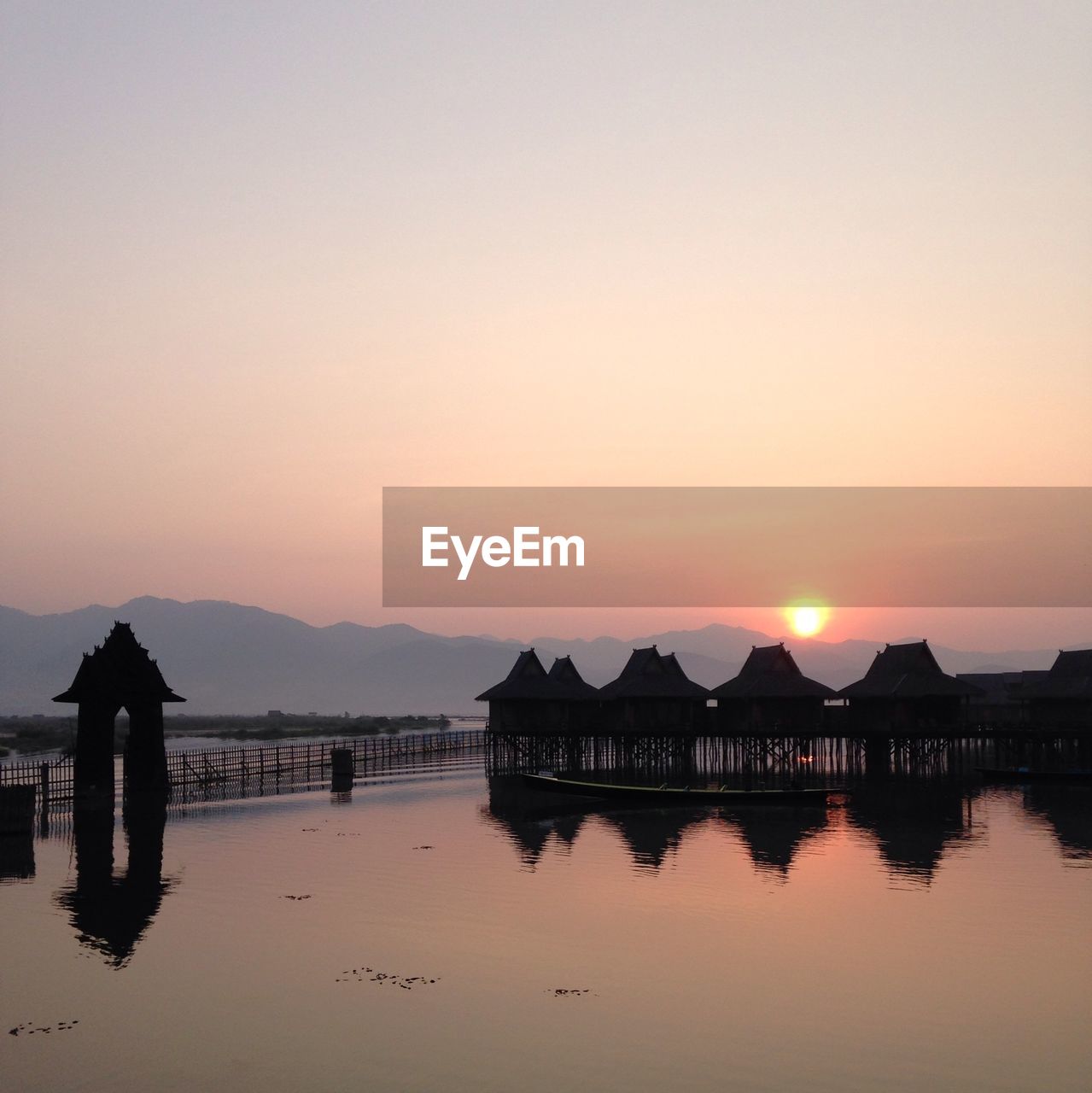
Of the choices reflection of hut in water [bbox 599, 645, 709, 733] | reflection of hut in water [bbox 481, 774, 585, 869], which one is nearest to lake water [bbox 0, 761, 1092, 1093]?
reflection of hut in water [bbox 481, 774, 585, 869]

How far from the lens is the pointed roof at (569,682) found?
78375mm

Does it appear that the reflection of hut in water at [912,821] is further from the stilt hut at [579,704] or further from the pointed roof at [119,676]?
the pointed roof at [119,676]

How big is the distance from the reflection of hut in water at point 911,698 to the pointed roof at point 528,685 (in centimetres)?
1901

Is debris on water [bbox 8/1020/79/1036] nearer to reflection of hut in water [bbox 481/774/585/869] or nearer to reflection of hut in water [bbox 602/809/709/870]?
reflection of hut in water [bbox 481/774/585/869]

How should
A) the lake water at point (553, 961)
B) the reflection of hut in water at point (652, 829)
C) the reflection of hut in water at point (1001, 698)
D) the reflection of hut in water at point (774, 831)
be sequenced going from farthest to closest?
1. the reflection of hut in water at point (1001, 698)
2. the reflection of hut in water at point (652, 829)
3. the reflection of hut in water at point (774, 831)
4. the lake water at point (553, 961)

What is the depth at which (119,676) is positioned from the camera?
5700 cm

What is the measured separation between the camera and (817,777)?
76375mm

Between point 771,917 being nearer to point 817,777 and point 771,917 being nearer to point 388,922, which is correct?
point 388,922

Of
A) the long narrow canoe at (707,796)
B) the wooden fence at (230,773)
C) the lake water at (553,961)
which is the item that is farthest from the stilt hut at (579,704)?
the lake water at (553,961)

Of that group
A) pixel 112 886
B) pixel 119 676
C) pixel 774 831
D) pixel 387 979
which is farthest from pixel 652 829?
pixel 119 676

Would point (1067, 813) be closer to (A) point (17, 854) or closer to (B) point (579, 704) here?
(B) point (579, 704)

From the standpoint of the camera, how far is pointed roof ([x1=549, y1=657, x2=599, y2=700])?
257ft

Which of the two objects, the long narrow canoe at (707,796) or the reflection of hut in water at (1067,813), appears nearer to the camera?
the reflection of hut in water at (1067,813)

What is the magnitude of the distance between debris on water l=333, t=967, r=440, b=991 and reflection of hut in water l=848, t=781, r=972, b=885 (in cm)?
1850
